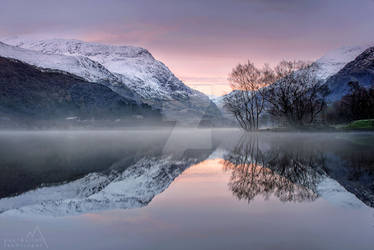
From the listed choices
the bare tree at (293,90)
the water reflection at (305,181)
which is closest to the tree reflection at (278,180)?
the water reflection at (305,181)

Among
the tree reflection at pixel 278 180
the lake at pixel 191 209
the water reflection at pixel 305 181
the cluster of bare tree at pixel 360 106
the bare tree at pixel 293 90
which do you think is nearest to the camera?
the lake at pixel 191 209

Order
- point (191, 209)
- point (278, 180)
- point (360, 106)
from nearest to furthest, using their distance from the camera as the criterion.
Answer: point (191, 209), point (278, 180), point (360, 106)

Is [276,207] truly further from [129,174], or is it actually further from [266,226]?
[129,174]

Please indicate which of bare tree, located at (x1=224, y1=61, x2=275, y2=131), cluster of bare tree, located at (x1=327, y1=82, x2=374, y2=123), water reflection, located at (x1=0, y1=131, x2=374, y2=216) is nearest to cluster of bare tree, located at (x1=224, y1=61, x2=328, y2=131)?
bare tree, located at (x1=224, y1=61, x2=275, y2=131)

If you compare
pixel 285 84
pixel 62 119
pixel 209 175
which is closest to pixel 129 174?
pixel 209 175

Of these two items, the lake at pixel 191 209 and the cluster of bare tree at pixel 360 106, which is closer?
the lake at pixel 191 209

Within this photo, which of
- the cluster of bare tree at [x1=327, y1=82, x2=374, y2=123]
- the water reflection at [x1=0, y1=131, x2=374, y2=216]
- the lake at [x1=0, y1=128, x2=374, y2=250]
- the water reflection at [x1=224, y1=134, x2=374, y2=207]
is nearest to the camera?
the lake at [x1=0, y1=128, x2=374, y2=250]

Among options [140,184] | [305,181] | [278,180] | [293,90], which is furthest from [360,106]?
[140,184]

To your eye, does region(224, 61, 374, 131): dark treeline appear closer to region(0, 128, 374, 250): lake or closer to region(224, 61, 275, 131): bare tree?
region(224, 61, 275, 131): bare tree

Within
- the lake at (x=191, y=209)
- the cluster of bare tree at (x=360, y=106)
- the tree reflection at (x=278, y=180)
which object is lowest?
the lake at (x=191, y=209)

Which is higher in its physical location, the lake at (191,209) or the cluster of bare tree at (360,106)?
the cluster of bare tree at (360,106)

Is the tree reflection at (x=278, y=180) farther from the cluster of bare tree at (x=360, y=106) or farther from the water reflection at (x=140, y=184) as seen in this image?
the cluster of bare tree at (x=360, y=106)

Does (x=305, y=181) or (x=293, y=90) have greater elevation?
(x=293, y=90)

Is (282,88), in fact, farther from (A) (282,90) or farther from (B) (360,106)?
(B) (360,106)
